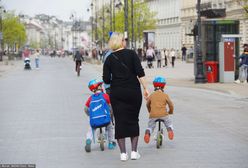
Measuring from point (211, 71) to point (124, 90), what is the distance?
72.2 feet

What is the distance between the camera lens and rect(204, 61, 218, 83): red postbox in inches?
1264

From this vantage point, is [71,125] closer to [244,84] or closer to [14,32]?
[244,84]

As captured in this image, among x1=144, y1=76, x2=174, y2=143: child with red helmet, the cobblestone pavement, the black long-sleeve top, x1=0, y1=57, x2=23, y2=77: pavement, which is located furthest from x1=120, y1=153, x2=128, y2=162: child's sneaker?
x1=0, y1=57, x2=23, y2=77: pavement

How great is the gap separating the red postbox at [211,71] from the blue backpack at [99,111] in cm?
2084

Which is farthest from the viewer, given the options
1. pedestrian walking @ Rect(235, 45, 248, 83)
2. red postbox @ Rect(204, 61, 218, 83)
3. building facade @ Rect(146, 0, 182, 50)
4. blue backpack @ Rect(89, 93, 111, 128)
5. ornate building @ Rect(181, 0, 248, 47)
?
building facade @ Rect(146, 0, 182, 50)

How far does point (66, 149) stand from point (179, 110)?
816cm

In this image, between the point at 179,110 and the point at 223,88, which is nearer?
the point at 179,110

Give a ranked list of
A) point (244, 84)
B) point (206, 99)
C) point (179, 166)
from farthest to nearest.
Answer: point (244, 84), point (206, 99), point (179, 166)

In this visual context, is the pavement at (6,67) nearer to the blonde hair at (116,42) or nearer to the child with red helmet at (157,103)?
the child with red helmet at (157,103)

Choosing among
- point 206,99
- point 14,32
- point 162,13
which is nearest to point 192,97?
point 206,99

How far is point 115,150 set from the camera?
465 inches

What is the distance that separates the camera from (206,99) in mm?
23906

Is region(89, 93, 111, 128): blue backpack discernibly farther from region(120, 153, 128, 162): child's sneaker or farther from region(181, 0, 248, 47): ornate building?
region(181, 0, 248, 47): ornate building

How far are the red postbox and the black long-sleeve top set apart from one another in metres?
21.6
